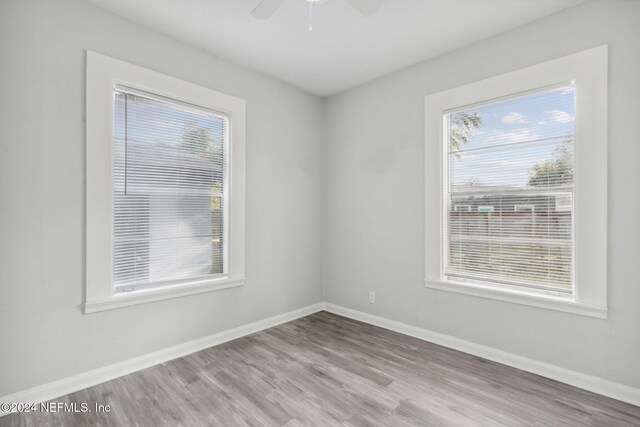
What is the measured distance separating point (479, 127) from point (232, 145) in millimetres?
2367

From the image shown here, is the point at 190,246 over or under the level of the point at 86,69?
under

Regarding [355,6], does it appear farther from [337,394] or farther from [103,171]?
[337,394]

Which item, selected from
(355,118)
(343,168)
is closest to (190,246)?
(343,168)

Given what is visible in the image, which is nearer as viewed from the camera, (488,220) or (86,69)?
(86,69)

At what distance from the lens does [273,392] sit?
87.8 inches

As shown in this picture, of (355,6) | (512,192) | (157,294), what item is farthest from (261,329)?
(355,6)

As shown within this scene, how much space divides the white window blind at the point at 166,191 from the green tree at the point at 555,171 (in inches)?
110

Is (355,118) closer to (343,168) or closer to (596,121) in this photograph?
(343,168)

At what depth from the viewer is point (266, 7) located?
76.8 inches

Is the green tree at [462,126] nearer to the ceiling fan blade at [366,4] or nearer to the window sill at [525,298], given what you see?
the window sill at [525,298]

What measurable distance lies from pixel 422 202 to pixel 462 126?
0.81m

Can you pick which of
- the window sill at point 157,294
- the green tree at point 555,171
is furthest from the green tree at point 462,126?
the window sill at point 157,294

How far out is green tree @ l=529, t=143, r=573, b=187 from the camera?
2391 millimetres

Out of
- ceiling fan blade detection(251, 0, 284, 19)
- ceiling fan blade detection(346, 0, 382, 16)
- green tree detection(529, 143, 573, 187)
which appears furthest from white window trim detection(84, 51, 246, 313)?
green tree detection(529, 143, 573, 187)
